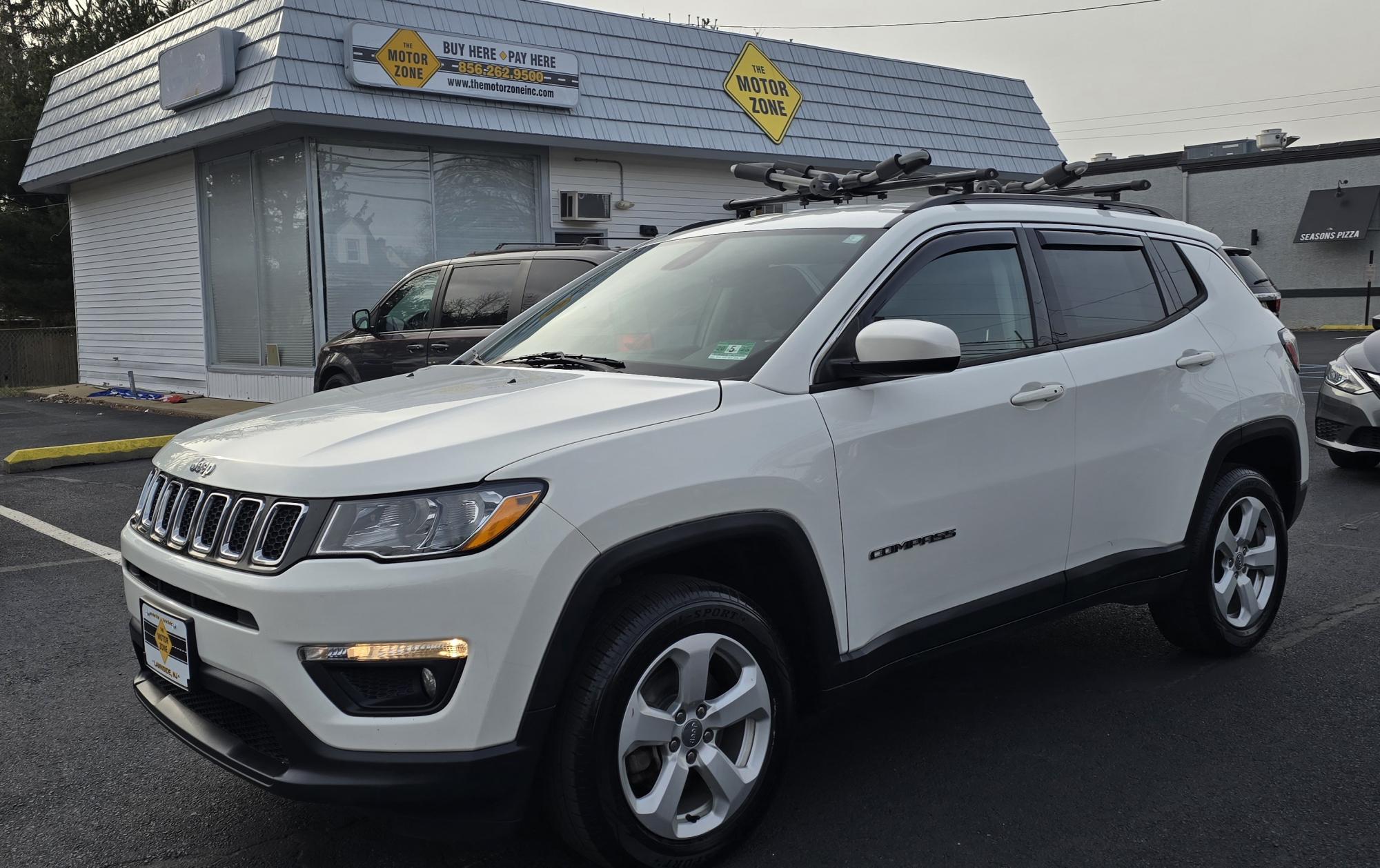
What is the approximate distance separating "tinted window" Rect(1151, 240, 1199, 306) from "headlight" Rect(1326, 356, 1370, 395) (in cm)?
511

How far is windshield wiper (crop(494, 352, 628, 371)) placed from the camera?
3.51 meters

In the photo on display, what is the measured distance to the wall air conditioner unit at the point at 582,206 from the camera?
1628cm

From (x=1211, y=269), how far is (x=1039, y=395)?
1559mm

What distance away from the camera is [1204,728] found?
3.87 meters

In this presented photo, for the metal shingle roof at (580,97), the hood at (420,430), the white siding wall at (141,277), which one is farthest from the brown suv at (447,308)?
the white siding wall at (141,277)

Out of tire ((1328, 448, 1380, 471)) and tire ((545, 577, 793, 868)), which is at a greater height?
tire ((545, 577, 793, 868))

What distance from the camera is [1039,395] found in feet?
12.1

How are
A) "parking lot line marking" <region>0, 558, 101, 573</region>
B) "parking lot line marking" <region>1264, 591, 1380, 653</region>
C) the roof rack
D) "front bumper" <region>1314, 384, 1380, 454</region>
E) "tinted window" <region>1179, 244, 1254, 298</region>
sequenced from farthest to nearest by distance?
"front bumper" <region>1314, 384, 1380, 454</region> < "parking lot line marking" <region>0, 558, 101, 573</region> < "parking lot line marking" <region>1264, 591, 1380, 653</region> < "tinted window" <region>1179, 244, 1254, 298</region> < the roof rack

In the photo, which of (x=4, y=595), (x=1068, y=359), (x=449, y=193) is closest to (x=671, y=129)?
(x=449, y=193)

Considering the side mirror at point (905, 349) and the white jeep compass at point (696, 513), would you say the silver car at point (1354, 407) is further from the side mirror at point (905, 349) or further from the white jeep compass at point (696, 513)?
the side mirror at point (905, 349)

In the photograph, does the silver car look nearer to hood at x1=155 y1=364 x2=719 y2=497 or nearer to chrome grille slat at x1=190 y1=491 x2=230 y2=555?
hood at x1=155 y1=364 x2=719 y2=497

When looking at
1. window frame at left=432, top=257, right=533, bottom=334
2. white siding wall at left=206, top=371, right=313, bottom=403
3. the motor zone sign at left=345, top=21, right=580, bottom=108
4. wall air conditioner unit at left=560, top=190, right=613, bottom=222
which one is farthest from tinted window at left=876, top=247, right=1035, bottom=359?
wall air conditioner unit at left=560, top=190, right=613, bottom=222

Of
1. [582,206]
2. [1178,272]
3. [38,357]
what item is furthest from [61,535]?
[38,357]

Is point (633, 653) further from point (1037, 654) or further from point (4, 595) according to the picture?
point (4, 595)
